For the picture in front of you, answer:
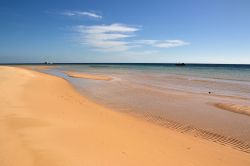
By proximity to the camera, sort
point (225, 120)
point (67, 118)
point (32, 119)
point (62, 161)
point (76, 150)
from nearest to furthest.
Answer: point (62, 161)
point (76, 150)
point (32, 119)
point (67, 118)
point (225, 120)

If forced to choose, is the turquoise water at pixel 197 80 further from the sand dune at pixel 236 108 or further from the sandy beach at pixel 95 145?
the sandy beach at pixel 95 145

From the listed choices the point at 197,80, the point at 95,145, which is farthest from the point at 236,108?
the point at 197,80

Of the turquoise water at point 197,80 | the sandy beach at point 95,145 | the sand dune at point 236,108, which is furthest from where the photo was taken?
the turquoise water at point 197,80

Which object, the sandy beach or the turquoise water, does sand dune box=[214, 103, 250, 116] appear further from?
the sandy beach

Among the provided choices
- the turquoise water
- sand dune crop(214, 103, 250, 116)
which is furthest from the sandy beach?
the turquoise water

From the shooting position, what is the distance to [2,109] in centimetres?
695

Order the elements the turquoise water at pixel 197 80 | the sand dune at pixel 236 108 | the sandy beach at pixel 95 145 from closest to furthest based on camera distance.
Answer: the sandy beach at pixel 95 145 → the sand dune at pixel 236 108 → the turquoise water at pixel 197 80

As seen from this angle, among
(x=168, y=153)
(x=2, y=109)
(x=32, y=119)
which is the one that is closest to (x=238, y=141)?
(x=168, y=153)

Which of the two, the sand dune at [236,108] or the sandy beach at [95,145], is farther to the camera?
the sand dune at [236,108]

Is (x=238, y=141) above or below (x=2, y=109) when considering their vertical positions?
below

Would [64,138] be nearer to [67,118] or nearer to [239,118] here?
[67,118]

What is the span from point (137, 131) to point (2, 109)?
17.0 ft

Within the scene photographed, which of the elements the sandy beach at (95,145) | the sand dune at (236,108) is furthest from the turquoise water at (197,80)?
the sandy beach at (95,145)

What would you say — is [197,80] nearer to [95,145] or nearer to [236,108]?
[236,108]
